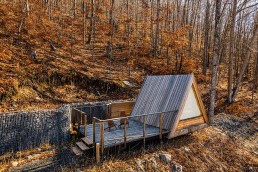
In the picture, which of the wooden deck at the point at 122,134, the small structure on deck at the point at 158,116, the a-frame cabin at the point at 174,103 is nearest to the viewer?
the wooden deck at the point at 122,134

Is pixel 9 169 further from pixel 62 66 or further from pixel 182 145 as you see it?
pixel 62 66

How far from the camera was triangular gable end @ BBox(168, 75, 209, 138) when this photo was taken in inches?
376

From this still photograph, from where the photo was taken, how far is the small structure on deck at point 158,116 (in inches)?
342

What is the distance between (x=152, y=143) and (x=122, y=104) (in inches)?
134

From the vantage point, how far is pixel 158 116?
9992 mm

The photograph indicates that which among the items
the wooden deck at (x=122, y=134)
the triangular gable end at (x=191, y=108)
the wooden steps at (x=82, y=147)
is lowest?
the wooden steps at (x=82, y=147)

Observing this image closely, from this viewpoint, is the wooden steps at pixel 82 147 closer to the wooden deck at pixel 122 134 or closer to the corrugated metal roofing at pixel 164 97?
the wooden deck at pixel 122 134

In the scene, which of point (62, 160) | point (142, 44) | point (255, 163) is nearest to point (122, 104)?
point (62, 160)

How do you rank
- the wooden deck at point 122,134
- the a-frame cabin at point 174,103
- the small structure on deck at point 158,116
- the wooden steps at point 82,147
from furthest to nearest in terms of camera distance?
1. the a-frame cabin at point 174,103
2. the small structure on deck at point 158,116
3. the wooden deck at point 122,134
4. the wooden steps at point 82,147

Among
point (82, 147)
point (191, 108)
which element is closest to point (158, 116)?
point (191, 108)

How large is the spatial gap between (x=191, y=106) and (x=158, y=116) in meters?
1.90

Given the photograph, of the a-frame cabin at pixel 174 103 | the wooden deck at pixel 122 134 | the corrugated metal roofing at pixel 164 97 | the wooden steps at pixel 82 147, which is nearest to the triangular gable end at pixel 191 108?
the a-frame cabin at pixel 174 103

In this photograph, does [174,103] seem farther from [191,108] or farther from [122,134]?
[122,134]

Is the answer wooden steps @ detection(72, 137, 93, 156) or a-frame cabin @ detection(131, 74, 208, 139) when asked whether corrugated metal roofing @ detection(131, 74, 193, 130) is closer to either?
a-frame cabin @ detection(131, 74, 208, 139)
